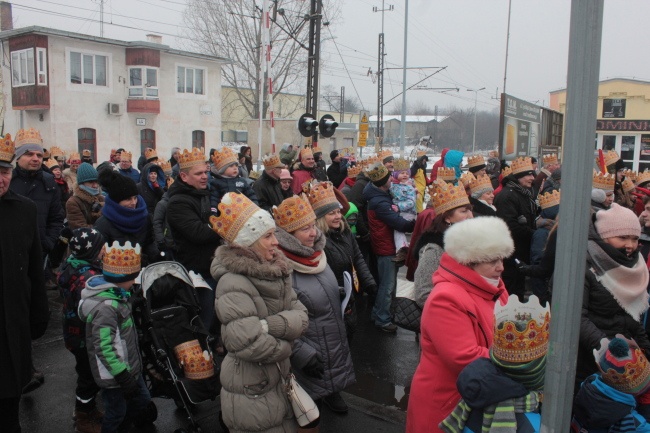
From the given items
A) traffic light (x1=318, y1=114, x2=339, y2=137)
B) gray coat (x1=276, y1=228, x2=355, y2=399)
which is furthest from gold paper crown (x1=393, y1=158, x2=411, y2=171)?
traffic light (x1=318, y1=114, x2=339, y2=137)

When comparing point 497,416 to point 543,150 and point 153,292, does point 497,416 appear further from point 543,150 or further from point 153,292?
point 543,150

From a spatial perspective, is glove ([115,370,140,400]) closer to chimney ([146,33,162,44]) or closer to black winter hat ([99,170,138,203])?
black winter hat ([99,170,138,203])

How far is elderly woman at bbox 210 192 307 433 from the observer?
325cm

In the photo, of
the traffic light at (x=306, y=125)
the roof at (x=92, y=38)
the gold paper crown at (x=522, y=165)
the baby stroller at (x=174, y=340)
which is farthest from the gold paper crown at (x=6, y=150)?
the roof at (x=92, y=38)

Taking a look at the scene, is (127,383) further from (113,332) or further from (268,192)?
(268,192)

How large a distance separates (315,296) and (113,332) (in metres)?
1.45

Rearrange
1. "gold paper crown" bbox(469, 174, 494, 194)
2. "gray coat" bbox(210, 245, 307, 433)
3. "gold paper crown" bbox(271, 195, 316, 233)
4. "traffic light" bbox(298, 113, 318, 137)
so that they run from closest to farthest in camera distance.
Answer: "gray coat" bbox(210, 245, 307, 433), "gold paper crown" bbox(271, 195, 316, 233), "gold paper crown" bbox(469, 174, 494, 194), "traffic light" bbox(298, 113, 318, 137)

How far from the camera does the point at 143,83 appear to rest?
106 feet

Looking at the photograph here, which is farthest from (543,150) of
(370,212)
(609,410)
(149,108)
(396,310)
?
(149,108)

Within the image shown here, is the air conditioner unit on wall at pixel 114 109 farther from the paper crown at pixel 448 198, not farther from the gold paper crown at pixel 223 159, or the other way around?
the paper crown at pixel 448 198

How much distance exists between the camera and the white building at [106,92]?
1150 inches

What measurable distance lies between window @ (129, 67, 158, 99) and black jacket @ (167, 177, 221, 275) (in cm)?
2896

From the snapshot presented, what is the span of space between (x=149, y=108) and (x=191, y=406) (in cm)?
3035

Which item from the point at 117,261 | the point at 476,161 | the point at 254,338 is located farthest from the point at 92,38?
the point at 254,338
